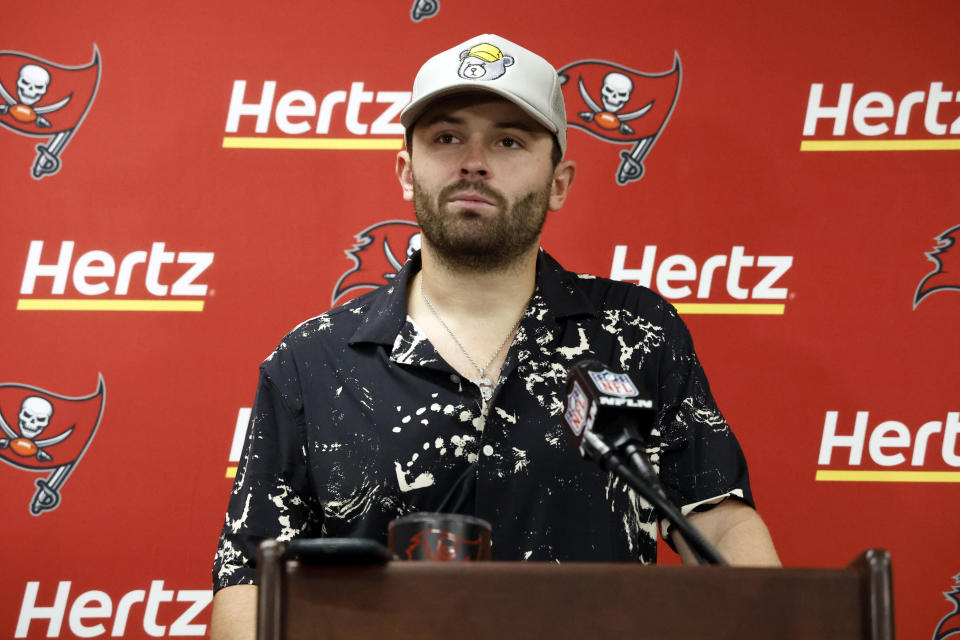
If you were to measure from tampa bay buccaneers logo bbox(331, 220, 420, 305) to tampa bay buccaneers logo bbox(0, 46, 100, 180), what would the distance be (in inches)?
24.2

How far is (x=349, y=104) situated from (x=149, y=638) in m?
1.11

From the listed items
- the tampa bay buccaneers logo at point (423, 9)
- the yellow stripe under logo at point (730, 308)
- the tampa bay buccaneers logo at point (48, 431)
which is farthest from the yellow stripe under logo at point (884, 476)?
the tampa bay buccaneers logo at point (48, 431)

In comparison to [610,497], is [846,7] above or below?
above

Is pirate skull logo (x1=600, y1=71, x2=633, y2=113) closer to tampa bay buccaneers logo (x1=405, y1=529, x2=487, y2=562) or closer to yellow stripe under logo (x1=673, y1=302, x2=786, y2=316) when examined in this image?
yellow stripe under logo (x1=673, y1=302, x2=786, y2=316)

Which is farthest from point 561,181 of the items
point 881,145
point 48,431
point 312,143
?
point 48,431

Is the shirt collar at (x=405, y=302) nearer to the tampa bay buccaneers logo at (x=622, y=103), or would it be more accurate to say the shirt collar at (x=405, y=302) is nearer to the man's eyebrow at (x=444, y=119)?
the man's eyebrow at (x=444, y=119)

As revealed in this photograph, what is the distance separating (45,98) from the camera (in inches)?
84.6

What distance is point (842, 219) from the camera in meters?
2.12

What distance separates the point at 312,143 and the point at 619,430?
4.49 feet

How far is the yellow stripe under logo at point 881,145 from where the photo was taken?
84.1 inches

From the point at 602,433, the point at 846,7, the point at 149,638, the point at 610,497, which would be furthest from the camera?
the point at 846,7

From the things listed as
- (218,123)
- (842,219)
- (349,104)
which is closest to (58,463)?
(218,123)

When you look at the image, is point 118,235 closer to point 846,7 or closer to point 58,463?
point 58,463

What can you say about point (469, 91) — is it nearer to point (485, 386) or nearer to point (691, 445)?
point (485, 386)
